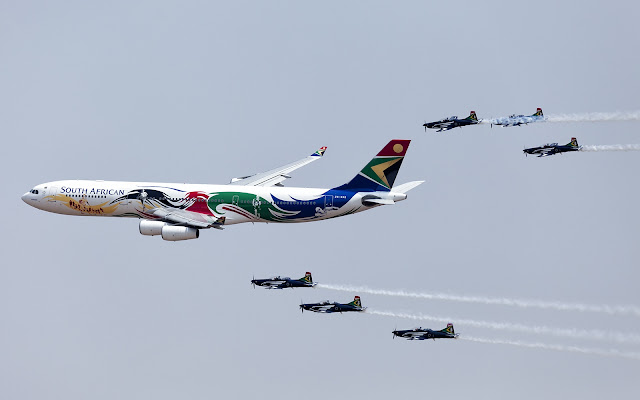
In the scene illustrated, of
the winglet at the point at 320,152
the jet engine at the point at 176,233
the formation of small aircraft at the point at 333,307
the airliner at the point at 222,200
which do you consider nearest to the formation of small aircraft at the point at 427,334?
the formation of small aircraft at the point at 333,307

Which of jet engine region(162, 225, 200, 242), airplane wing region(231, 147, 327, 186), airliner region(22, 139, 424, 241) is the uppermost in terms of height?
airplane wing region(231, 147, 327, 186)

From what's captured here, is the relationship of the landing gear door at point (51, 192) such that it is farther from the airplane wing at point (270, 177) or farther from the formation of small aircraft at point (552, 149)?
the formation of small aircraft at point (552, 149)

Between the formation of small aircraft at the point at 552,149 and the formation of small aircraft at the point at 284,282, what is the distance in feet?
95.3

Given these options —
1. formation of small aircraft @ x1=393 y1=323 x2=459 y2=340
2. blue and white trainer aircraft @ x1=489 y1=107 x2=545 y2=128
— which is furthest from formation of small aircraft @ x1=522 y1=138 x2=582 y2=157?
formation of small aircraft @ x1=393 y1=323 x2=459 y2=340

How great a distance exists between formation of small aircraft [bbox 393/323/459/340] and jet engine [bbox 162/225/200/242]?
27576 millimetres

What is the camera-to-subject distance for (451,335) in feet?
497

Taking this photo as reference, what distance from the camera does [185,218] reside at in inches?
6427

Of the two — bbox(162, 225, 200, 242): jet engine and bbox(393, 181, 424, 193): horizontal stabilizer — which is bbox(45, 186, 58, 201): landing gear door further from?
bbox(393, 181, 424, 193): horizontal stabilizer

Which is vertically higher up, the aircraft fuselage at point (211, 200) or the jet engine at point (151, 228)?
the aircraft fuselage at point (211, 200)

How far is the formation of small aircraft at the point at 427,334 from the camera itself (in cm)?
15138

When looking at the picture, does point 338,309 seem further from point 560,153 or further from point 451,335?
point 560,153

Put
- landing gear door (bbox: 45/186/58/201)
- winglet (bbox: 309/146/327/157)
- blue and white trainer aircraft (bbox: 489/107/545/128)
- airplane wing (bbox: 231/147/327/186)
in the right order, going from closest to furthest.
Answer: blue and white trainer aircraft (bbox: 489/107/545/128) < landing gear door (bbox: 45/186/58/201) < airplane wing (bbox: 231/147/327/186) < winglet (bbox: 309/146/327/157)

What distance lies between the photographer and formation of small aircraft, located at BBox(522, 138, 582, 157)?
152 m

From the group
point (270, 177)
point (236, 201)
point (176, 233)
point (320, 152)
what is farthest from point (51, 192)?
point (320, 152)
